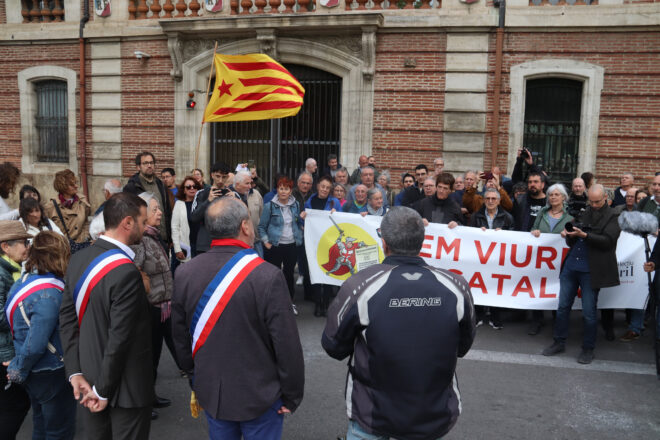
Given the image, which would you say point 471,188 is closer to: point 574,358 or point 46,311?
point 574,358

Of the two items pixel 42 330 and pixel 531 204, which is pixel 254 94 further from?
pixel 42 330

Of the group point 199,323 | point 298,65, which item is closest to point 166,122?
point 298,65

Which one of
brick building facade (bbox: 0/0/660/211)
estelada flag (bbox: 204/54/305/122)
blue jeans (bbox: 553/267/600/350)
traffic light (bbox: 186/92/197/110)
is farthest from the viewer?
traffic light (bbox: 186/92/197/110)

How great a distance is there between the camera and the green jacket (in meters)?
6.36

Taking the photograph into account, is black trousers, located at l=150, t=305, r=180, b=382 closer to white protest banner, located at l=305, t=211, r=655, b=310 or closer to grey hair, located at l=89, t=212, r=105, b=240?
grey hair, located at l=89, t=212, r=105, b=240

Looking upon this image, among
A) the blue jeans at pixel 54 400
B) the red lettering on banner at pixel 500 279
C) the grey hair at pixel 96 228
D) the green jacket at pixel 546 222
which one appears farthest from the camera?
the red lettering on banner at pixel 500 279

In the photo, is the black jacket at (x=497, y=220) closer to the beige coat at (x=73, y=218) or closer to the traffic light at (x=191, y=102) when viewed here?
the beige coat at (x=73, y=218)

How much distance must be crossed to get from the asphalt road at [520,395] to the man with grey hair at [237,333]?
5.16ft

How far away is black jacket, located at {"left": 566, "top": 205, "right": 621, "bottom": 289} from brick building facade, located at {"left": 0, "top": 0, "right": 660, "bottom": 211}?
5.22 m

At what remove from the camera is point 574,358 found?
19.0 ft

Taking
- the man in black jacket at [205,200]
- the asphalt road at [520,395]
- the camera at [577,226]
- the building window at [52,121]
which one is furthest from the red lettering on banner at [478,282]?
the building window at [52,121]

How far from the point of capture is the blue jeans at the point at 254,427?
8.81ft

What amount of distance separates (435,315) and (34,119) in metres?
15.3

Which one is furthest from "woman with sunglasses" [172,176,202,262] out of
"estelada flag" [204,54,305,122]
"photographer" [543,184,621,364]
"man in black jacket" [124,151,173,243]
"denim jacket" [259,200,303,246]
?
"photographer" [543,184,621,364]
